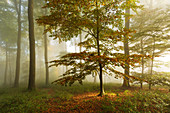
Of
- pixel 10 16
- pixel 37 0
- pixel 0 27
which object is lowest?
pixel 0 27

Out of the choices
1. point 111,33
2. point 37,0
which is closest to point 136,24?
point 111,33

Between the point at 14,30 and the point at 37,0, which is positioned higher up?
the point at 37,0

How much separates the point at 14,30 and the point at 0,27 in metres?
2.17

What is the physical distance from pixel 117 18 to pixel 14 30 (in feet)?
63.5

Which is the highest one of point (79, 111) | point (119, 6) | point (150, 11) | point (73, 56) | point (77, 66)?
point (150, 11)

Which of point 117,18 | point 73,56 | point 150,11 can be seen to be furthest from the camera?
point 150,11

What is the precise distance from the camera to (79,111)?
3.71m

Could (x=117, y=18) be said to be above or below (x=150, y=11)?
Answer: below

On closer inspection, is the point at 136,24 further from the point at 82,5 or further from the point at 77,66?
the point at 77,66

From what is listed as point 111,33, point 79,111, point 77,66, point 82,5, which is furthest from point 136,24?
point 79,111

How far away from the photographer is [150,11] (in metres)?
7.63

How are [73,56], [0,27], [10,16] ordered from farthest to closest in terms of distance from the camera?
1. [0,27]
2. [10,16]
3. [73,56]

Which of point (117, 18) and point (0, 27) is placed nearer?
point (117, 18)

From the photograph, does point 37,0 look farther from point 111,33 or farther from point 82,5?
point 111,33
